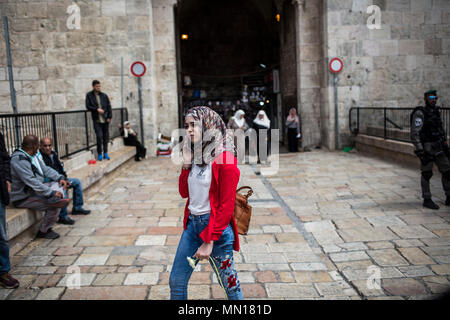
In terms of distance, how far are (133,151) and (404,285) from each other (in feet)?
30.3

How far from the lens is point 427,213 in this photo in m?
5.87

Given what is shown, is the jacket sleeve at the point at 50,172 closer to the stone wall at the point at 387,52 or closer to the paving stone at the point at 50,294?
the paving stone at the point at 50,294

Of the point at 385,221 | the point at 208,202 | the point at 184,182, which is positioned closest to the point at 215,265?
the point at 208,202

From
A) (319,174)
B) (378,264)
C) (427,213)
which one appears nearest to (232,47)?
(319,174)

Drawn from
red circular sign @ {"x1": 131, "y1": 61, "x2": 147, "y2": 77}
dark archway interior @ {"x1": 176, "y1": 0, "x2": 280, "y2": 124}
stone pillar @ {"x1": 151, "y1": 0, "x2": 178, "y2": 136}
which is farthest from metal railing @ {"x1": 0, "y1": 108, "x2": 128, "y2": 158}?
dark archway interior @ {"x1": 176, "y1": 0, "x2": 280, "y2": 124}

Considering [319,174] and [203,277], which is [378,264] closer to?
[203,277]

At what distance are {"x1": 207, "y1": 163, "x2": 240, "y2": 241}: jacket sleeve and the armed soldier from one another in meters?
4.63

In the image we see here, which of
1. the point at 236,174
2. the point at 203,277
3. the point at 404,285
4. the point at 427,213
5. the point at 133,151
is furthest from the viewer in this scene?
the point at 133,151

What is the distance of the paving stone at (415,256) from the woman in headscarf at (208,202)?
2380 millimetres

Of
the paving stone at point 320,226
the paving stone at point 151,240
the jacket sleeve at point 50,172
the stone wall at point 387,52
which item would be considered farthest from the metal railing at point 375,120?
the jacket sleeve at point 50,172

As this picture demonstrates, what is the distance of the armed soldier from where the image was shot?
6156 millimetres

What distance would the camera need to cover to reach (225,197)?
8.63ft

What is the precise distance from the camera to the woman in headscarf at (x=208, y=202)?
2.63m

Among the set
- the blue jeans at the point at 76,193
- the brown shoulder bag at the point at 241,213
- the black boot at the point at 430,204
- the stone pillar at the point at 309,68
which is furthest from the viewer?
the stone pillar at the point at 309,68
